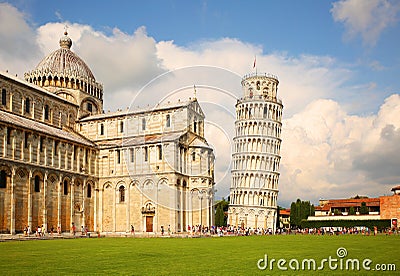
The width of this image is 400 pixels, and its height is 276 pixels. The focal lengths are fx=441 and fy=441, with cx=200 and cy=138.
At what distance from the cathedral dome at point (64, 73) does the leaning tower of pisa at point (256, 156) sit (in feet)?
112

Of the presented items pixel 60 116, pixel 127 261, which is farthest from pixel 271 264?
pixel 60 116

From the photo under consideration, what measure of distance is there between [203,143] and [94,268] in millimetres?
42074

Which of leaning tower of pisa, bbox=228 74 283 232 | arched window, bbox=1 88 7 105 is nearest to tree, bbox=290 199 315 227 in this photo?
leaning tower of pisa, bbox=228 74 283 232

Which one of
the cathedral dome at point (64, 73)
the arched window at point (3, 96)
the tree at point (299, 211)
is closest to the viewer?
the arched window at point (3, 96)

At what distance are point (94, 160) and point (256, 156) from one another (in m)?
39.5

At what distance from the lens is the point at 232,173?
3531 inches

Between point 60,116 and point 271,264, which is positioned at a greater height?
point 60,116

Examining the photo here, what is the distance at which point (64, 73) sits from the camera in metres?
62.1

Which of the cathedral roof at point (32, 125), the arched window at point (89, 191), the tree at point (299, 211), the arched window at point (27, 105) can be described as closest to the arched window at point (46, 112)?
the cathedral roof at point (32, 125)

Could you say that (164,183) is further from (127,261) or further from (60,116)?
(127,261)

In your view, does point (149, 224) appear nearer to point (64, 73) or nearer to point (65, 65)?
point (64, 73)

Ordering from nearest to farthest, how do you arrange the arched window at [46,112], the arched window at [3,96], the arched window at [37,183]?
the arched window at [37,183]
the arched window at [3,96]
the arched window at [46,112]

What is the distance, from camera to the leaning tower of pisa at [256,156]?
85.0 m

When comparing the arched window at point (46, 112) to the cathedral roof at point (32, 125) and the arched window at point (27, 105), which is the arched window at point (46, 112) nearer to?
the cathedral roof at point (32, 125)
